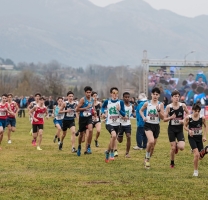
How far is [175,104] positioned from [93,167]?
2824mm

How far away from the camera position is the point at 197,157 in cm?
1448

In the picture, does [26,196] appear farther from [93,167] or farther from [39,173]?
[93,167]

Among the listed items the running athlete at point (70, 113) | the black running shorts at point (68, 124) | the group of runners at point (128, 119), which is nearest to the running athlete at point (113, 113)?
the group of runners at point (128, 119)

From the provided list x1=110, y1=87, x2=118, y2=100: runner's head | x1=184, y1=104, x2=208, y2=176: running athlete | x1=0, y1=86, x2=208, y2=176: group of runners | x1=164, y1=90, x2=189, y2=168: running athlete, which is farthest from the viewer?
x1=110, y1=87, x2=118, y2=100: runner's head

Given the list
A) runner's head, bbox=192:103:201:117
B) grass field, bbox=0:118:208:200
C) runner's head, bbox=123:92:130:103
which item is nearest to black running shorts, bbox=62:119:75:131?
grass field, bbox=0:118:208:200

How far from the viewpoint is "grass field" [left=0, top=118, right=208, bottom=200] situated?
39.1 feet

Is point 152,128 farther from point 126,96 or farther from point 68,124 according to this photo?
point 68,124

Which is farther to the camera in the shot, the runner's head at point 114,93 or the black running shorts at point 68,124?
the black running shorts at point 68,124

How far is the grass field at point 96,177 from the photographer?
11906 millimetres

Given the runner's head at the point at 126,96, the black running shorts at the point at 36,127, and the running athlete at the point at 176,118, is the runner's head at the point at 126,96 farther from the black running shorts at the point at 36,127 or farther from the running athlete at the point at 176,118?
Answer: the black running shorts at the point at 36,127

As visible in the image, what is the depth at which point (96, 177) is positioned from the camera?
560 inches

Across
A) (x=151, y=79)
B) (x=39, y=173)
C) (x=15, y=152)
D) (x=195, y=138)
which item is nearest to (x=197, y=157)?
(x=195, y=138)

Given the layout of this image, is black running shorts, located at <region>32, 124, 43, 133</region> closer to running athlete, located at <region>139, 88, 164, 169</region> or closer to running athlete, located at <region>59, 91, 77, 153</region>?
running athlete, located at <region>59, 91, 77, 153</region>

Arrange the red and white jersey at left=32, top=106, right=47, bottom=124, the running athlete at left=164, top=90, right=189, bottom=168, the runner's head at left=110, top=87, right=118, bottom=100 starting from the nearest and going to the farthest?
the running athlete at left=164, top=90, right=189, bottom=168 → the runner's head at left=110, top=87, right=118, bottom=100 → the red and white jersey at left=32, top=106, right=47, bottom=124
